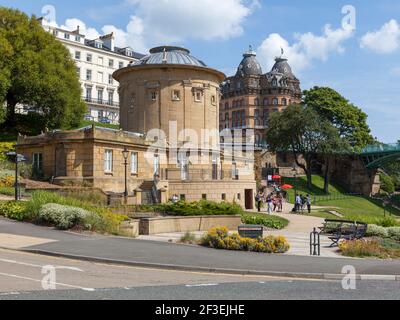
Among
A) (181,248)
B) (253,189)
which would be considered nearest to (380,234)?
(181,248)

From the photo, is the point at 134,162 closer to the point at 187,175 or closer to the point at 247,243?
the point at 187,175

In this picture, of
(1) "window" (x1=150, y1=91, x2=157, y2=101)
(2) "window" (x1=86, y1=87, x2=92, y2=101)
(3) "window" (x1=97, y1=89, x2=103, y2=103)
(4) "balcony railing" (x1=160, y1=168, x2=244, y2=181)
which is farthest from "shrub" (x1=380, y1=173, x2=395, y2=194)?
(4) "balcony railing" (x1=160, y1=168, x2=244, y2=181)

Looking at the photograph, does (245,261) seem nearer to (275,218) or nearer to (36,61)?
(275,218)

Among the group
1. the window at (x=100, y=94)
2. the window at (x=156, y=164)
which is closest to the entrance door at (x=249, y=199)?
the window at (x=156, y=164)

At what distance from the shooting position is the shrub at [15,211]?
935 inches

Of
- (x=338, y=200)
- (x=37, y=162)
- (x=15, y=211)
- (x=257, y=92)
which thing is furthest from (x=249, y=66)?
(x=15, y=211)

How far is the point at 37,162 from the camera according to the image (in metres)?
40.2

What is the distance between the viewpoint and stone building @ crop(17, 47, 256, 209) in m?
37.2

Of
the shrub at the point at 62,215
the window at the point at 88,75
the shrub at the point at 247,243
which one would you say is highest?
the window at the point at 88,75

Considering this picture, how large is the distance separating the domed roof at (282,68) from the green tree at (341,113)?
135 ft

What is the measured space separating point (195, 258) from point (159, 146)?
1135 inches

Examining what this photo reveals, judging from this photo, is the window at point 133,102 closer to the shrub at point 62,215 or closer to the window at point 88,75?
the shrub at point 62,215

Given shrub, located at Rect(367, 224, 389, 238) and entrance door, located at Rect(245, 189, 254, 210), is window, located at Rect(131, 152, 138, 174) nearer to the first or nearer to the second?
entrance door, located at Rect(245, 189, 254, 210)

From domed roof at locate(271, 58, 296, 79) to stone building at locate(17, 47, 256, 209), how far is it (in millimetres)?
73922
